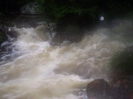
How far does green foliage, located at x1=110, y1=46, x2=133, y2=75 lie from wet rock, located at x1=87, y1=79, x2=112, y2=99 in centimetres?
88

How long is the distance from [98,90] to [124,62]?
5.11ft

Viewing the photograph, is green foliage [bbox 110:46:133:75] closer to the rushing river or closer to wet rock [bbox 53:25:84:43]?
the rushing river

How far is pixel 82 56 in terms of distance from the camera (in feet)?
32.4

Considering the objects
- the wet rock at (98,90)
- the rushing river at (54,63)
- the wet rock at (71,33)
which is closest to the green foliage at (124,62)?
the rushing river at (54,63)

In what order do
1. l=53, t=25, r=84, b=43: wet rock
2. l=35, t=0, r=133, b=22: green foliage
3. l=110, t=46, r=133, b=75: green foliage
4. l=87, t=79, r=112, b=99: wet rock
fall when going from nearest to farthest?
1. l=87, t=79, r=112, b=99: wet rock
2. l=110, t=46, r=133, b=75: green foliage
3. l=35, t=0, r=133, b=22: green foliage
4. l=53, t=25, r=84, b=43: wet rock

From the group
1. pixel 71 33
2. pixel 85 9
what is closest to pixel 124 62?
pixel 85 9

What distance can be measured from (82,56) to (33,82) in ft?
9.64

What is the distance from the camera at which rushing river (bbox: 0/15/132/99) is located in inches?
304

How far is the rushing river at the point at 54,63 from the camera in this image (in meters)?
7.72

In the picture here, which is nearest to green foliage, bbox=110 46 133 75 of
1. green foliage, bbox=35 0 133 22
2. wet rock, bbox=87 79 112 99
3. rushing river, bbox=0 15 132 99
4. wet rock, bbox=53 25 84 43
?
rushing river, bbox=0 15 132 99

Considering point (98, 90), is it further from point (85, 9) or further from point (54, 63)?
point (85, 9)

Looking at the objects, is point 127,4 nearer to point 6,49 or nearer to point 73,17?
point 73,17

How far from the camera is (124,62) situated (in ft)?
23.5

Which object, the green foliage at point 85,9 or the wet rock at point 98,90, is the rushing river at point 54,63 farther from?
the green foliage at point 85,9
